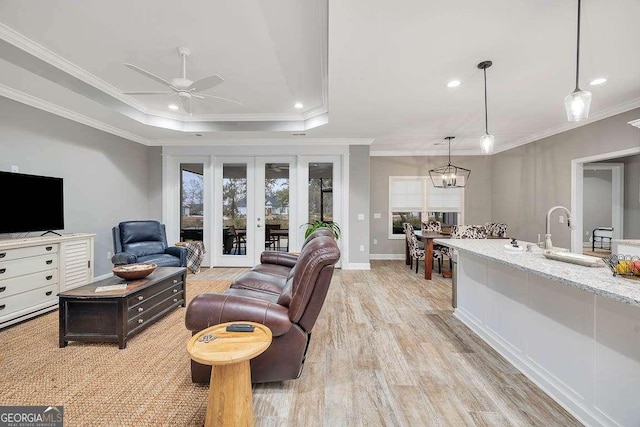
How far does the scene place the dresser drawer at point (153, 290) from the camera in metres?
2.46

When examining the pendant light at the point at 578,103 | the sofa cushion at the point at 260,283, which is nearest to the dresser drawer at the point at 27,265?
the sofa cushion at the point at 260,283

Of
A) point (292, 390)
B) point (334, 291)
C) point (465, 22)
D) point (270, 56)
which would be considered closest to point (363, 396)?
point (292, 390)

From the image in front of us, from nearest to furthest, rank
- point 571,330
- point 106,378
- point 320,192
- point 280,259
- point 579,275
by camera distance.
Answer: point 579,275
point 571,330
point 106,378
point 280,259
point 320,192

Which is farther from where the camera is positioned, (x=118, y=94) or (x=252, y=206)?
(x=252, y=206)

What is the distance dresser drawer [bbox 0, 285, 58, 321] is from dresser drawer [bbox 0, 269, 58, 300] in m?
0.04

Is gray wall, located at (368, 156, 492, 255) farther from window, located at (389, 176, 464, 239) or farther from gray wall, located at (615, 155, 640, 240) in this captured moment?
gray wall, located at (615, 155, 640, 240)

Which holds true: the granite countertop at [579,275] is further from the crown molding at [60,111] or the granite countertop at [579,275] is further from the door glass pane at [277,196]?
the crown molding at [60,111]

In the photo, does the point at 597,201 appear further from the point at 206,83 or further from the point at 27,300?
the point at 27,300

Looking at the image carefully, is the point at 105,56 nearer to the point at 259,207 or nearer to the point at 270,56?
the point at 270,56

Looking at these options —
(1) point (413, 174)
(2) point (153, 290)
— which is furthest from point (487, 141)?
(1) point (413, 174)

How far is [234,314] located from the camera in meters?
1.71

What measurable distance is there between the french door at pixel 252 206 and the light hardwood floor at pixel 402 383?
2819 mm

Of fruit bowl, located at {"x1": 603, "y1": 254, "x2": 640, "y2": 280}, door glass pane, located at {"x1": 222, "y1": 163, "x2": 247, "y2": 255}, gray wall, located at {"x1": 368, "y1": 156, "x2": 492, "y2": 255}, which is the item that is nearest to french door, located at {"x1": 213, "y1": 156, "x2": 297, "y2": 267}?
door glass pane, located at {"x1": 222, "y1": 163, "x2": 247, "y2": 255}

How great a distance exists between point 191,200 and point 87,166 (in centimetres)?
177
